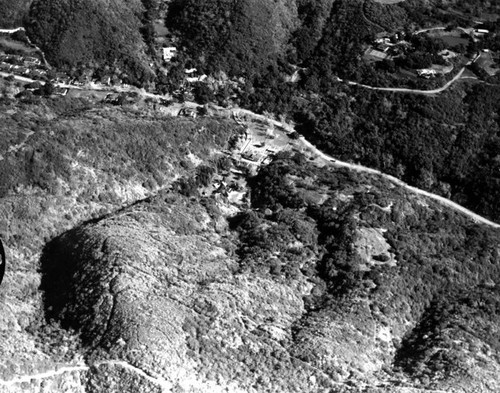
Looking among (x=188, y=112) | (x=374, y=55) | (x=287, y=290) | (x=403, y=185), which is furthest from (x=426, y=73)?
(x=287, y=290)

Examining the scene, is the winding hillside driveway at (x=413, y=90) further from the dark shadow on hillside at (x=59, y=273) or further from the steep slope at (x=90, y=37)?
the dark shadow on hillside at (x=59, y=273)

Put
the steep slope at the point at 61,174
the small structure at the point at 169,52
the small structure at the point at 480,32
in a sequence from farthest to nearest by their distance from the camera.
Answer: the small structure at the point at 480,32 → the small structure at the point at 169,52 → the steep slope at the point at 61,174

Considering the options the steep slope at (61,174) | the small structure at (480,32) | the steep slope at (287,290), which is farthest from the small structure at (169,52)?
the small structure at (480,32)

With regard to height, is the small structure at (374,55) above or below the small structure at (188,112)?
above

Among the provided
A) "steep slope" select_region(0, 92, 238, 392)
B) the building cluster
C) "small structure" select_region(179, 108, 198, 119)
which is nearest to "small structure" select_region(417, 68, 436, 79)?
the building cluster

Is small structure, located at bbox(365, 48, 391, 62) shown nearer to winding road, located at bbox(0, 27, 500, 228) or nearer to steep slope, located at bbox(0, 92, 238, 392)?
winding road, located at bbox(0, 27, 500, 228)

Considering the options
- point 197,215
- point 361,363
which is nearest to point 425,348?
point 361,363

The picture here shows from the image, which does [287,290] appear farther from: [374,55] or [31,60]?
[31,60]

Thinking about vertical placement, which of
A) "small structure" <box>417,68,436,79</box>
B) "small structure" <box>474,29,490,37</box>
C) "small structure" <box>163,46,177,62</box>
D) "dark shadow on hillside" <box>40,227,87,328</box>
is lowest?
"dark shadow on hillside" <box>40,227,87,328</box>

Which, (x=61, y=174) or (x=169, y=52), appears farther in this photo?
(x=169, y=52)
